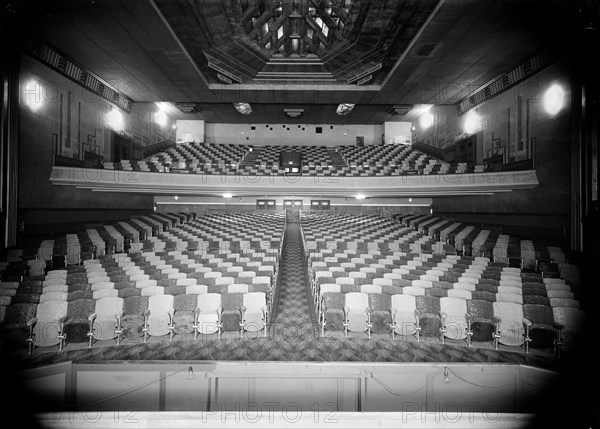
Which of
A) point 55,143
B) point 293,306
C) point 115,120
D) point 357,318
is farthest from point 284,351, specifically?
point 115,120

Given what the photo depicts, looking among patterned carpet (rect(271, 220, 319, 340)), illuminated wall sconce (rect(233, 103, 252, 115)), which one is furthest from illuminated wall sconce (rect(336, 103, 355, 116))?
patterned carpet (rect(271, 220, 319, 340))

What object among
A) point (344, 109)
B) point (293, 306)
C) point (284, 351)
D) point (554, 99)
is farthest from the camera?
point (344, 109)

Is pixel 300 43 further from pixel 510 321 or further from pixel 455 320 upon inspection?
pixel 510 321

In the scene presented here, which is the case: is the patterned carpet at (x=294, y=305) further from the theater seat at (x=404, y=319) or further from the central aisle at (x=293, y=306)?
the theater seat at (x=404, y=319)

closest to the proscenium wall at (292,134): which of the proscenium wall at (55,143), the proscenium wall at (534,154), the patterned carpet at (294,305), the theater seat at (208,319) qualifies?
the proscenium wall at (55,143)

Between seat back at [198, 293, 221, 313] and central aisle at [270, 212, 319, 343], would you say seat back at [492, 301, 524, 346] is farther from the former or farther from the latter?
seat back at [198, 293, 221, 313]

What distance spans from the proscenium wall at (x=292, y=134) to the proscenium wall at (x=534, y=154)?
6033 mm

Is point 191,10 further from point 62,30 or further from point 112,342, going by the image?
point 112,342

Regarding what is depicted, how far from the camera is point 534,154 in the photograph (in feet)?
24.3

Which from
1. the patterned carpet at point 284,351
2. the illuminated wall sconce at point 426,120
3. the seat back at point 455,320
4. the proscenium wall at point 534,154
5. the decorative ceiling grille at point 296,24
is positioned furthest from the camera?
the illuminated wall sconce at point 426,120

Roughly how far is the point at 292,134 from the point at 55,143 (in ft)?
33.3

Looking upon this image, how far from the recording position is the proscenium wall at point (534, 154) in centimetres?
655

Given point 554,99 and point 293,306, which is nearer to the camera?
point 293,306

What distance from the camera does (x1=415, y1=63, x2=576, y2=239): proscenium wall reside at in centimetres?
655
